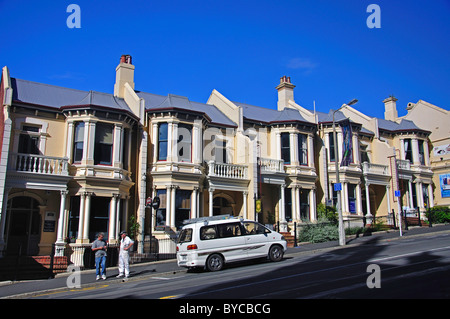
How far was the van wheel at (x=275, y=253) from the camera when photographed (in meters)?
15.6

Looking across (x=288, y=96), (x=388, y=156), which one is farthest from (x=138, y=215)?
(x=388, y=156)

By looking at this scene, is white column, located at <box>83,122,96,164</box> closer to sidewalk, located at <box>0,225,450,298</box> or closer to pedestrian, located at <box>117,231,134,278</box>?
sidewalk, located at <box>0,225,450,298</box>

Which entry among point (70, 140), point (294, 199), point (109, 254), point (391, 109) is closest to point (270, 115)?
point (294, 199)

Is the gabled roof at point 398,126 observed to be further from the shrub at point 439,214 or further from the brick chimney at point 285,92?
the brick chimney at point 285,92

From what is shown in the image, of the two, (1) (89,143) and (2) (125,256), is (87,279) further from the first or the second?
(1) (89,143)

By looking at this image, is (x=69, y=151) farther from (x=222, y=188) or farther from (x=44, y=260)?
(x=222, y=188)

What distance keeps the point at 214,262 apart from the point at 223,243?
77cm

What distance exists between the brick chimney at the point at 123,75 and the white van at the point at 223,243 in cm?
1331

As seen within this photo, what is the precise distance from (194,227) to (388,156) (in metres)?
22.5

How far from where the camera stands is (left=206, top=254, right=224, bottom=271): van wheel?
569 inches

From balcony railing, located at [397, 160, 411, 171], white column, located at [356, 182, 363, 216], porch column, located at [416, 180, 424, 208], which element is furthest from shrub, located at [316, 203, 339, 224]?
porch column, located at [416, 180, 424, 208]

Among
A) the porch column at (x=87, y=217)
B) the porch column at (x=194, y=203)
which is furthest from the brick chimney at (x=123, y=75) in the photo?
the porch column at (x=194, y=203)

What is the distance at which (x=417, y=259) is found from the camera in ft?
42.1

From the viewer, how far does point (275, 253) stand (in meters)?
15.7
